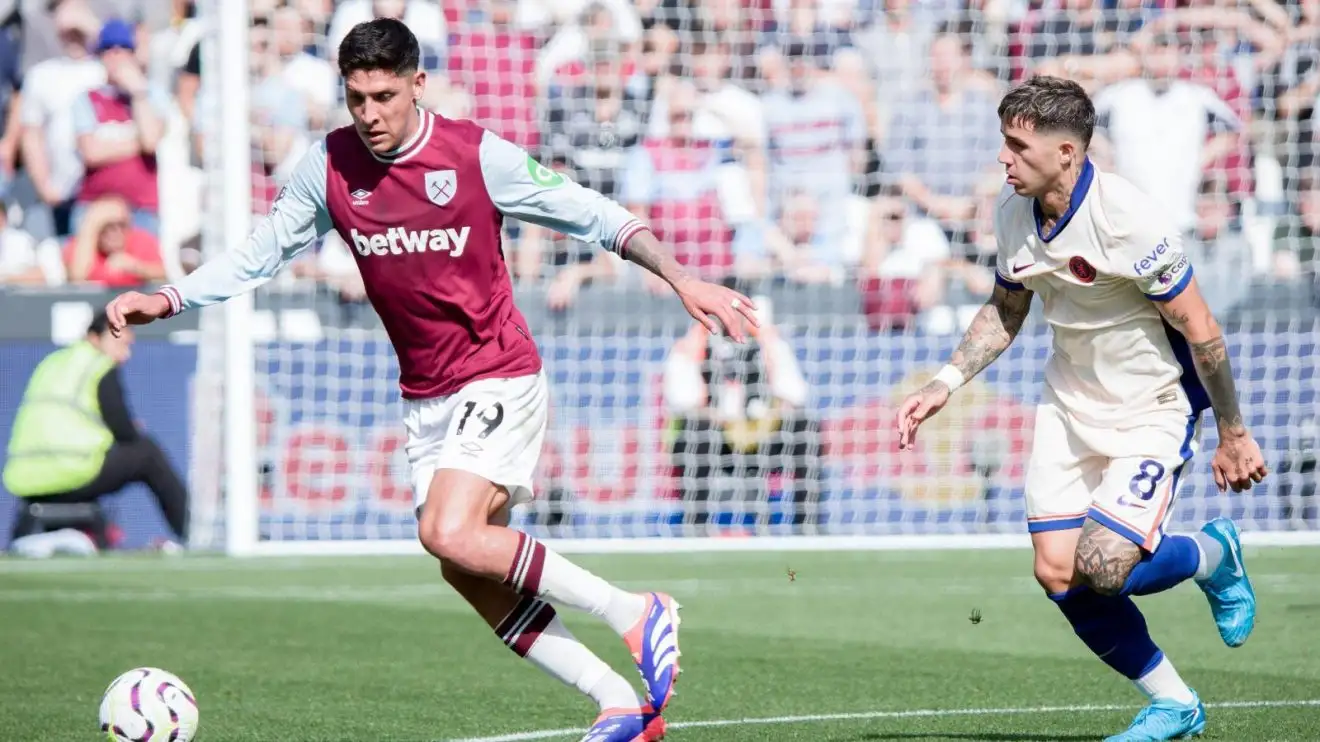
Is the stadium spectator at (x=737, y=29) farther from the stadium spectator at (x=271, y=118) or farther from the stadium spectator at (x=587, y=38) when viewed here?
the stadium spectator at (x=271, y=118)

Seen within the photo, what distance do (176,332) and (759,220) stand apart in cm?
452

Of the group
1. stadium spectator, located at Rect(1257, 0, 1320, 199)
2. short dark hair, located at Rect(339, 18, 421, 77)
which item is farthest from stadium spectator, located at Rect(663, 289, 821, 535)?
short dark hair, located at Rect(339, 18, 421, 77)

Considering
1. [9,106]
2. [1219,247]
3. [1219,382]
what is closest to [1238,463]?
[1219,382]

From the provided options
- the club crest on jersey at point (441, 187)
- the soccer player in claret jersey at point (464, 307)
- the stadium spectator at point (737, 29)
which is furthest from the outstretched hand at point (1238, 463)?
the stadium spectator at point (737, 29)

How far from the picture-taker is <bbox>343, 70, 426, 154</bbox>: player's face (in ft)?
18.5

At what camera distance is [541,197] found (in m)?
5.77

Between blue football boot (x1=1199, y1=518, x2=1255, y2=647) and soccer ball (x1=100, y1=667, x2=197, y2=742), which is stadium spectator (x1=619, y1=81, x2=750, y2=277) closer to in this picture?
blue football boot (x1=1199, y1=518, x2=1255, y2=647)

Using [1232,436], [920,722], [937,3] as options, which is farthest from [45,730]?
[937,3]

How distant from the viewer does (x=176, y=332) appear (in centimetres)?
1414

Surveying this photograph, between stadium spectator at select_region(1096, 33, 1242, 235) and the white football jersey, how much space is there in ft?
29.8

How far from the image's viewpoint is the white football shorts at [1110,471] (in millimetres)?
5828

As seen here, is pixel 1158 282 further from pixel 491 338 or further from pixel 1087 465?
pixel 491 338

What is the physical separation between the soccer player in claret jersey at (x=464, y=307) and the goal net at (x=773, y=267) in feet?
26.3

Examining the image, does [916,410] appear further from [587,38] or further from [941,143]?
[941,143]
